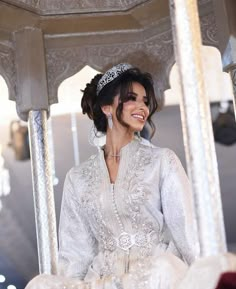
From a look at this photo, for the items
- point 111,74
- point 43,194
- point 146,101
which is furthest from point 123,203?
point 43,194

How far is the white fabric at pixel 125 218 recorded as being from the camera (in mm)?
3102

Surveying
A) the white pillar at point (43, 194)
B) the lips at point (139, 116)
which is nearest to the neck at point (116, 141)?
the lips at point (139, 116)

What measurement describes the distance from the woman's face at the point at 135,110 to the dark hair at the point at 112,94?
2cm

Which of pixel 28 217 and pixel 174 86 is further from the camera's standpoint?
pixel 28 217

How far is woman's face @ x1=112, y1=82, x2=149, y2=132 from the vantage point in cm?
339

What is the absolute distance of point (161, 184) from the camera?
3.26 meters

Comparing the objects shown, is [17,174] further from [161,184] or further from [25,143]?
[161,184]

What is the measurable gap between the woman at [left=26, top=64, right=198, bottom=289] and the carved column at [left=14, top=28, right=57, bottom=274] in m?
0.59

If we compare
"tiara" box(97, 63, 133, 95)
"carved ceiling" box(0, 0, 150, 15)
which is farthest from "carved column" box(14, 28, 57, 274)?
"tiara" box(97, 63, 133, 95)

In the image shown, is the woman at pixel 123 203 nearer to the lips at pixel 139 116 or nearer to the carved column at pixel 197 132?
the lips at pixel 139 116

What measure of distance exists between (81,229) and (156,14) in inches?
56.6

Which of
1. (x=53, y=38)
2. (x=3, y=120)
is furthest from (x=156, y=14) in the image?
(x=3, y=120)

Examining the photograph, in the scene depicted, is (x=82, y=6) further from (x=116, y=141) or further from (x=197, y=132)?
(x=197, y=132)

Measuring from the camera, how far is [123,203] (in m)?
3.24
